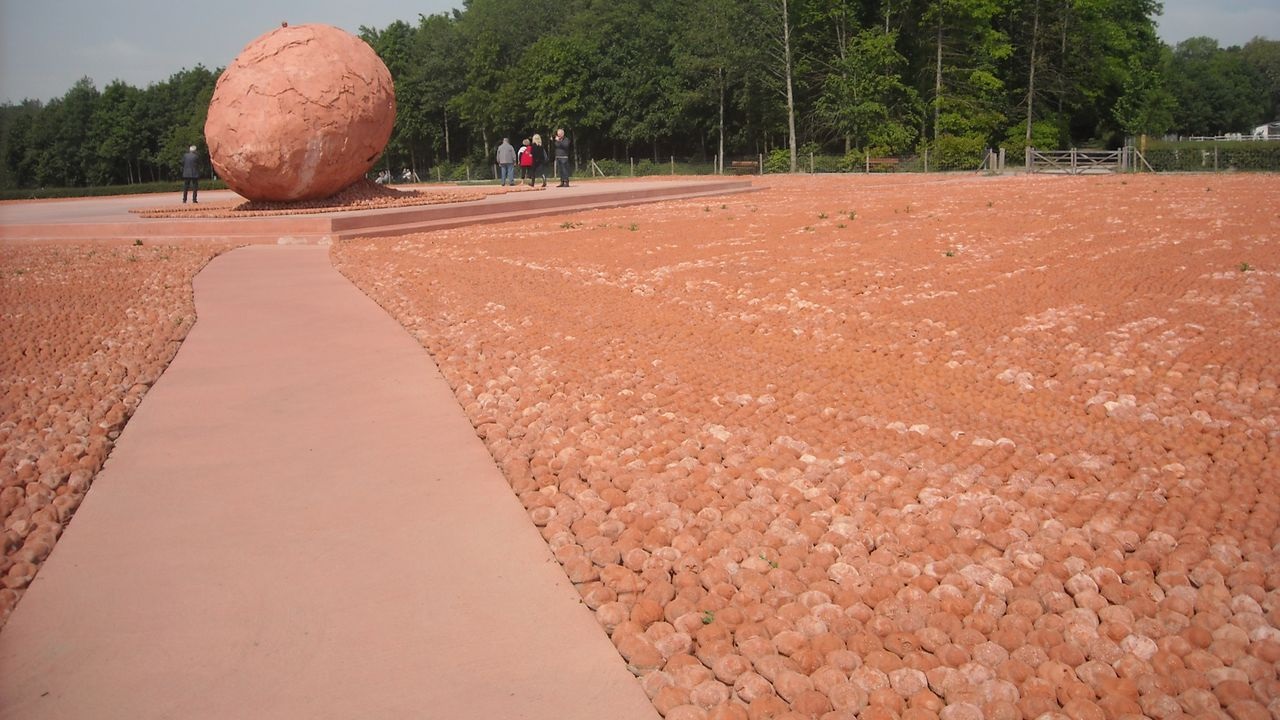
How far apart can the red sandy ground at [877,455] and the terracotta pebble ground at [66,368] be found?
4 cm

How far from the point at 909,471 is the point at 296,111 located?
1538cm

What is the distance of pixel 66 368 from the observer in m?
6.66

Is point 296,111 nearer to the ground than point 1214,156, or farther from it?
farther from it

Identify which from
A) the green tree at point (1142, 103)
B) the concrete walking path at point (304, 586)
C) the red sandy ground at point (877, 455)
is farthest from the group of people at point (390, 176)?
the concrete walking path at point (304, 586)

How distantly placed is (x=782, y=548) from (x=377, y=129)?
1671 centimetres

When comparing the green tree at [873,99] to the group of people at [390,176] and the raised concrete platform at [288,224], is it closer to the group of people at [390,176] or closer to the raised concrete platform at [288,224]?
the group of people at [390,176]

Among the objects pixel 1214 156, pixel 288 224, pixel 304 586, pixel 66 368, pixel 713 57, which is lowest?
pixel 304 586

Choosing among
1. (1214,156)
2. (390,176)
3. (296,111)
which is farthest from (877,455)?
(390,176)

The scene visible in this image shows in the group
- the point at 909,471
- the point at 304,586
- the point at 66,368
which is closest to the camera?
the point at 304,586

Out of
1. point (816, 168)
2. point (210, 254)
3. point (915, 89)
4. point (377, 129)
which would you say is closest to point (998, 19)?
point (915, 89)

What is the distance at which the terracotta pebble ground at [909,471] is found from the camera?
289 centimetres

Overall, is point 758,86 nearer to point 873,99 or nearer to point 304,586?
point 873,99

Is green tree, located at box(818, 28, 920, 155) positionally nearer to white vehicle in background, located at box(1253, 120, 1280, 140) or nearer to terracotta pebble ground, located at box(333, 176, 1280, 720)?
white vehicle in background, located at box(1253, 120, 1280, 140)

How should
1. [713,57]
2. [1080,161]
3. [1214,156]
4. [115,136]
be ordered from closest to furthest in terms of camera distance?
[1214,156], [1080,161], [713,57], [115,136]
